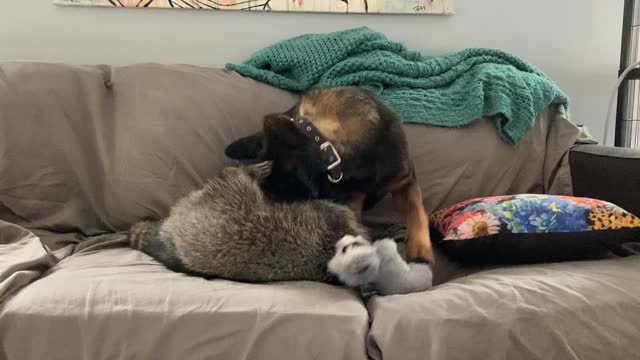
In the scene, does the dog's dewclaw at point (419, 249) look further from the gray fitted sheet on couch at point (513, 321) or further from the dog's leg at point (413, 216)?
the gray fitted sheet on couch at point (513, 321)

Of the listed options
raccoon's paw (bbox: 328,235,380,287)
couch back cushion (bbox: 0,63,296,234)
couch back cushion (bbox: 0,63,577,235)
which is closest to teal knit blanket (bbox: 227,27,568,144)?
couch back cushion (bbox: 0,63,577,235)

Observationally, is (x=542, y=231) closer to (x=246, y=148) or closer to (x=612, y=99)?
(x=246, y=148)

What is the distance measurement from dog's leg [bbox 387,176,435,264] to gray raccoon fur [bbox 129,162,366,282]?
131 mm

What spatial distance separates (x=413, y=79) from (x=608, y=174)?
64cm

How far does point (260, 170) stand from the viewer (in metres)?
1.34

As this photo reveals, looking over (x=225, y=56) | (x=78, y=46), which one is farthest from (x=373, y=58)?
(x=78, y=46)

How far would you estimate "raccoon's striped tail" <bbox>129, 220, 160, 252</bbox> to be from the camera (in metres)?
1.46

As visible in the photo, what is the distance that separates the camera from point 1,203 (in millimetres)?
1614

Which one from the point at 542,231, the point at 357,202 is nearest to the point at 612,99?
the point at 542,231

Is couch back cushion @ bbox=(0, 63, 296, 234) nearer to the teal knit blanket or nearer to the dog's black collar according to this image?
the teal knit blanket

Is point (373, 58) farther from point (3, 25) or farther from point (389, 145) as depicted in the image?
point (3, 25)

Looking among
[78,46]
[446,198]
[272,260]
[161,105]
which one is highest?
[78,46]

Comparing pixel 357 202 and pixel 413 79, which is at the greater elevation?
pixel 413 79

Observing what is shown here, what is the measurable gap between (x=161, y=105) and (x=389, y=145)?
0.71m
